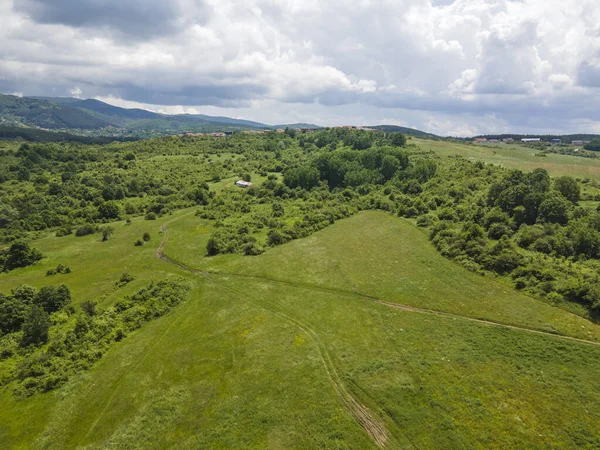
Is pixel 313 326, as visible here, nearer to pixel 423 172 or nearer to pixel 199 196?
pixel 199 196

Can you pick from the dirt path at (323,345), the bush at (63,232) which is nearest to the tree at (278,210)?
the dirt path at (323,345)

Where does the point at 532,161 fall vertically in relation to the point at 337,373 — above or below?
above

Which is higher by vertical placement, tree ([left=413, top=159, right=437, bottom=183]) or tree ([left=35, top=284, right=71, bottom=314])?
tree ([left=413, top=159, right=437, bottom=183])

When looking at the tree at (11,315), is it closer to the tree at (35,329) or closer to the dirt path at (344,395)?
the tree at (35,329)

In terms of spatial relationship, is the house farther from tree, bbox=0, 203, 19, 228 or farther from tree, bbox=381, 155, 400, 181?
tree, bbox=0, 203, 19, 228

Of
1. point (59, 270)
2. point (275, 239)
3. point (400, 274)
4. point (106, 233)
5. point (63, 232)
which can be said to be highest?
point (400, 274)

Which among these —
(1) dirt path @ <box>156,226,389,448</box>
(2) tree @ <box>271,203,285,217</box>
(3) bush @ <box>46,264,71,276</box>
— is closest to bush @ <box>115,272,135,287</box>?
(3) bush @ <box>46,264,71,276</box>

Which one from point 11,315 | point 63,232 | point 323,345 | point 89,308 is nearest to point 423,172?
point 323,345
